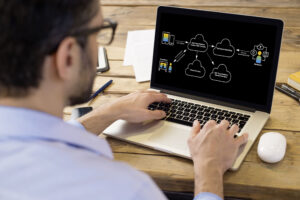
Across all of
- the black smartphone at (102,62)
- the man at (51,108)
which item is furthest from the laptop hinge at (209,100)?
the man at (51,108)

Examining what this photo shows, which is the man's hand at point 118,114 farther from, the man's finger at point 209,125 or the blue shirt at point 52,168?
the blue shirt at point 52,168

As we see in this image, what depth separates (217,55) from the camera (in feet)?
3.95

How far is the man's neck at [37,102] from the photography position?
0.71m

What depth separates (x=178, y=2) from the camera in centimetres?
204

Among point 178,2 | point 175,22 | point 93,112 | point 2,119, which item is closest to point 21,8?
point 2,119

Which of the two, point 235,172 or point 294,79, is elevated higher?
point 294,79

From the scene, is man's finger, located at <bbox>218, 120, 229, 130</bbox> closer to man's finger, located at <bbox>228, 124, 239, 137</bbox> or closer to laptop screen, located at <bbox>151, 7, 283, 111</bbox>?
man's finger, located at <bbox>228, 124, 239, 137</bbox>

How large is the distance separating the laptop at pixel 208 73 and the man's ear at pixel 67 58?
405mm

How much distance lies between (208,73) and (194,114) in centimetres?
A: 15

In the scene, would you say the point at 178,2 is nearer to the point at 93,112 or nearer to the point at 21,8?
the point at 93,112

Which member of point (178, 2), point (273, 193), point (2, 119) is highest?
point (178, 2)

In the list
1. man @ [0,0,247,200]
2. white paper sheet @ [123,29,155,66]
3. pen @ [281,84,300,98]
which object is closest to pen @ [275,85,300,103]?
pen @ [281,84,300,98]

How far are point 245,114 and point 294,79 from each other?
0.25 meters

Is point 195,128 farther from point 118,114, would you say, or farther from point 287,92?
point 287,92
